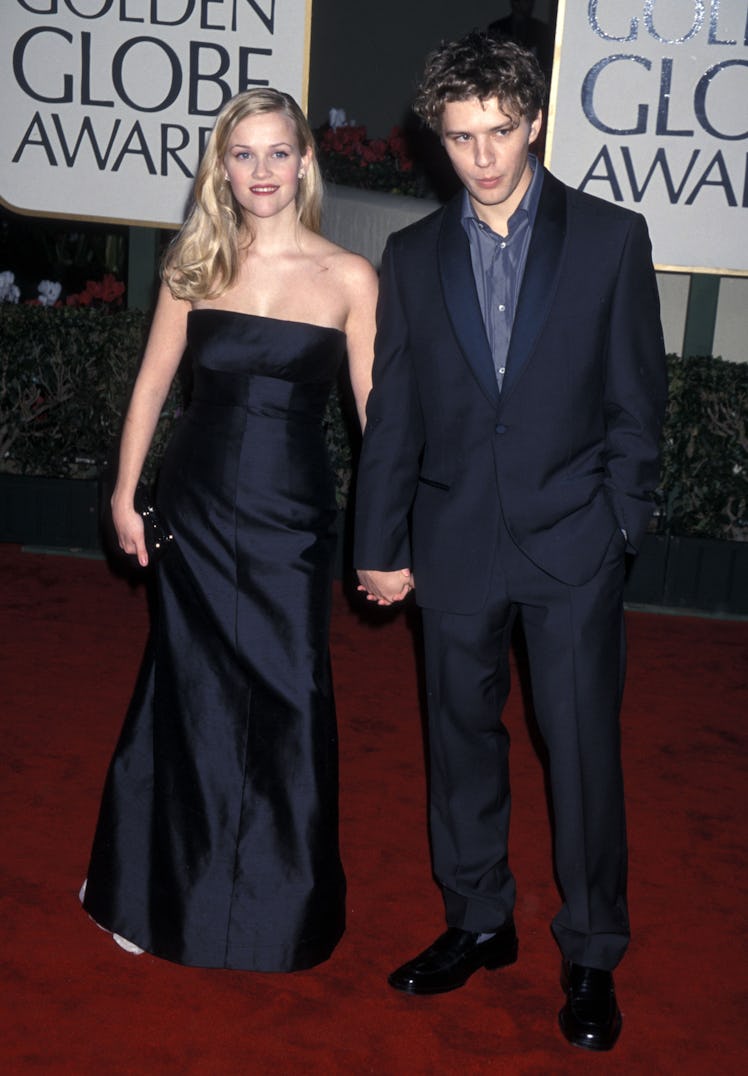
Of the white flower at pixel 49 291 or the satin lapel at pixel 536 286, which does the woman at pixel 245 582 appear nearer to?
the satin lapel at pixel 536 286

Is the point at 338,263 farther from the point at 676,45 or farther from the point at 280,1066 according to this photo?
the point at 676,45

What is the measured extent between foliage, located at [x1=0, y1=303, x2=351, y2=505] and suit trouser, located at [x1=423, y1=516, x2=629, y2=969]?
13.6ft

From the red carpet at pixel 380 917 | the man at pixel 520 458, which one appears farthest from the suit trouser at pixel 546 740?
the red carpet at pixel 380 917

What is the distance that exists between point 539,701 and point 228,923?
0.99 metres

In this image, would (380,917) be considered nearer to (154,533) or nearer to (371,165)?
(154,533)

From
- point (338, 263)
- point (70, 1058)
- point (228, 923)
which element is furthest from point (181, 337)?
point (70, 1058)

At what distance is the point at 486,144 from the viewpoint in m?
2.84

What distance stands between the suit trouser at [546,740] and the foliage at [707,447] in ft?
12.1

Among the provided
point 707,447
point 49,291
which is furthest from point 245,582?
point 49,291

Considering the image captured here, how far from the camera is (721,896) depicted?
3.89m

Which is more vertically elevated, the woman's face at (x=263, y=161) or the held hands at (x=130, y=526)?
the woman's face at (x=263, y=161)

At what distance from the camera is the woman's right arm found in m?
3.43

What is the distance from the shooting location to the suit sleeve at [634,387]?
2932 millimetres

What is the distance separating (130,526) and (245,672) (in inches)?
19.0
